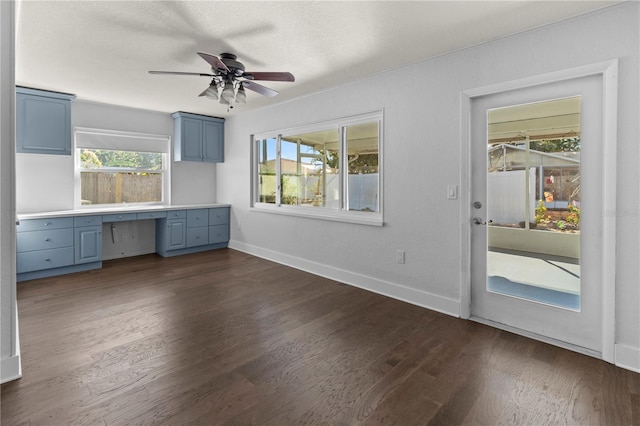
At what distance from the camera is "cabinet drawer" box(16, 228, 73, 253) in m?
3.92

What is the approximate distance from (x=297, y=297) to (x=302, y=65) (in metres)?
2.51

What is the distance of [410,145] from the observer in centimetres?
330

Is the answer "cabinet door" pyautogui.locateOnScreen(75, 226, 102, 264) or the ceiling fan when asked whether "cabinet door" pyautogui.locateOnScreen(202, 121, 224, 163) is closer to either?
"cabinet door" pyautogui.locateOnScreen(75, 226, 102, 264)

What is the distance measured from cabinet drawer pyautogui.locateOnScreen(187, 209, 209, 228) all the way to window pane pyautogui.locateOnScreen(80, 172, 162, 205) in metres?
0.78

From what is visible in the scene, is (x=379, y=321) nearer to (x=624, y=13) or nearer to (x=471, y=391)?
(x=471, y=391)

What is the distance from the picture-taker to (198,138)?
574 centimetres

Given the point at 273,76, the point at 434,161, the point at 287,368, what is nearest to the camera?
the point at 287,368

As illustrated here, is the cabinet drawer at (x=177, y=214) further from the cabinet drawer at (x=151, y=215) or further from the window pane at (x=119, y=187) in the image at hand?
the window pane at (x=119, y=187)

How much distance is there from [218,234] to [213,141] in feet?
5.79

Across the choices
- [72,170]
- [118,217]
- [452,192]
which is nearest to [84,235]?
[118,217]

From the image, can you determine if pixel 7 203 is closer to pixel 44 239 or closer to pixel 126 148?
pixel 44 239

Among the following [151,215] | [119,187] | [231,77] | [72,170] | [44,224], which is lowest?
[44,224]

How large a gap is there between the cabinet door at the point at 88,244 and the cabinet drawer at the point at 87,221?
0.19 feet

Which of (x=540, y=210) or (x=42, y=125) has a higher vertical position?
(x=42, y=125)
